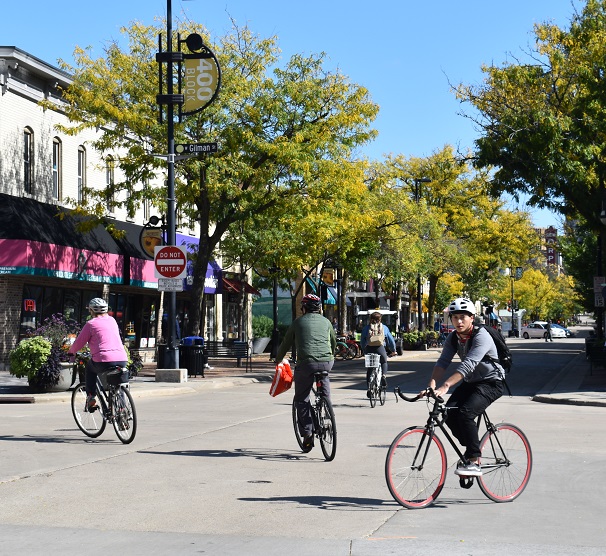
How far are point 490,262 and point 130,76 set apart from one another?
45788 mm

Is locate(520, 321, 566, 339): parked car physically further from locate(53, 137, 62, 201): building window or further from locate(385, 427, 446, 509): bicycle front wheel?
locate(385, 427, 446, 509): bicycle front wheel

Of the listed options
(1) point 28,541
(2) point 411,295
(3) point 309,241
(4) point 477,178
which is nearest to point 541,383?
(3) point 309,241

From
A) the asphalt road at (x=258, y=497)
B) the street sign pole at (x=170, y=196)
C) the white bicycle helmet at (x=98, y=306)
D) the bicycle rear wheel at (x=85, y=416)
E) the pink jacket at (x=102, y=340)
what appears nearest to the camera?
the asphalt road at (x=258, y=497)

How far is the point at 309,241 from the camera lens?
3675cm

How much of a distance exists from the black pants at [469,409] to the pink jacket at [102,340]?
237 inches

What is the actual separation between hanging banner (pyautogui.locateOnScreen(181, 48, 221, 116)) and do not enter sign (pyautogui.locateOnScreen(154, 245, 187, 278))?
12.6 ft

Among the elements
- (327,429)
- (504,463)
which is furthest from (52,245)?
(504,463)

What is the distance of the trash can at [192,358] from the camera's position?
28.3 metres

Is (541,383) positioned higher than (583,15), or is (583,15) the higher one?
(583,15)

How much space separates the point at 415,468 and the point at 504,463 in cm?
94

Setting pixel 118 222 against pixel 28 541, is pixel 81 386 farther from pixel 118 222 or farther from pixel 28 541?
pixel 118 222

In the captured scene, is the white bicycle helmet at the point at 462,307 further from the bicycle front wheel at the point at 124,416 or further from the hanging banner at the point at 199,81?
the hanging banner at the point at 199,81

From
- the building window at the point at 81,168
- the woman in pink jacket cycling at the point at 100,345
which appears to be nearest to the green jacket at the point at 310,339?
the woman in pink jacket cycling at the point at 100,345

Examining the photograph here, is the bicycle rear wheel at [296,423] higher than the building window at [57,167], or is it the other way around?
the building window at [57,167]
